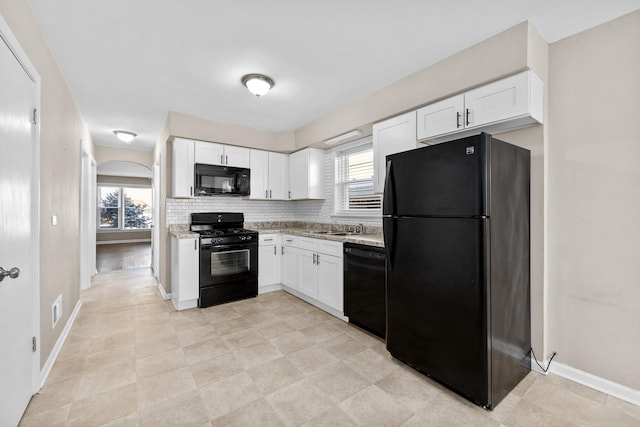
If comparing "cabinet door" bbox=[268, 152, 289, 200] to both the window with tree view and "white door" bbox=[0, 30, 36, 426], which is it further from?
the window with tree view

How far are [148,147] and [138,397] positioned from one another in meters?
5.25

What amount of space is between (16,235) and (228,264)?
231cm

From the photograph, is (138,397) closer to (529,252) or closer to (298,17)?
(298,17)

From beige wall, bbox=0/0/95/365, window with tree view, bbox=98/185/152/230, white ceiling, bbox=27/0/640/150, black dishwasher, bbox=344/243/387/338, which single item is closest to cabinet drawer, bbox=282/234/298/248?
black dishwasher, bbox=344/243/387/338

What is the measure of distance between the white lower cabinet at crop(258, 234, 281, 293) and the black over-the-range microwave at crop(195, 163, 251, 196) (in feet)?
2.60

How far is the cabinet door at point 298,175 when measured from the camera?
14.5ft

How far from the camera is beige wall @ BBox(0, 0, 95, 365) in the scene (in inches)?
75.8

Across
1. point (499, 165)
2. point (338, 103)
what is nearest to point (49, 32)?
point (338, 103)

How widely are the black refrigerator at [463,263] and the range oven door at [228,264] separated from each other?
2290mm

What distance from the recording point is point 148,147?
5.86m

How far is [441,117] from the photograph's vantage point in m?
2.46

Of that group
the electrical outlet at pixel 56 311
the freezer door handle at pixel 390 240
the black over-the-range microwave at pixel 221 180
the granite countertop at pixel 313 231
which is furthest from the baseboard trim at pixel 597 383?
the electrical outlet at pixel 56 311

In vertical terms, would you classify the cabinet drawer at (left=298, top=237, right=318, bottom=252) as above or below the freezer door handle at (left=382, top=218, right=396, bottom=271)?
below

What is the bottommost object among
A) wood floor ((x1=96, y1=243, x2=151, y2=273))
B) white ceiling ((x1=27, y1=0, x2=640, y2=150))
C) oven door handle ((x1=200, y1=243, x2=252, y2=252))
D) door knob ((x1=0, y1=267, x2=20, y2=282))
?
wood floor ((x1=96, y1=243, x2=151, y2=273))
